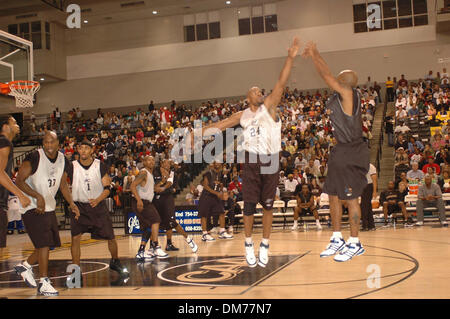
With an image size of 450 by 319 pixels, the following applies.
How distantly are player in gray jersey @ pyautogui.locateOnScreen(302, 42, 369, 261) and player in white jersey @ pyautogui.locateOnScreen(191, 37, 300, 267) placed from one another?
0.65 m

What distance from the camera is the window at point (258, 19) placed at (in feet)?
97.4

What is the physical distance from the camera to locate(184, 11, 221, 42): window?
30625 mm

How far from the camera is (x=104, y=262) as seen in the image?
9812 millimetres

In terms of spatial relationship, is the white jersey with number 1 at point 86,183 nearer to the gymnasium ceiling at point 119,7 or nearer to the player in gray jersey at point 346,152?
the player in gray jersey at point 346,152

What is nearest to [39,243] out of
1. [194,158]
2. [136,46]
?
[194,158]

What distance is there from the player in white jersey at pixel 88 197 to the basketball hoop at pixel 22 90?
31.3ft

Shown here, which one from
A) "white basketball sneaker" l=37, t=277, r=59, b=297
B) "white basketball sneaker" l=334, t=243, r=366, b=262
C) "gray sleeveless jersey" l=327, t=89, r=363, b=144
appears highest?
"gray sleeveless jersey" l=327, t=89, r=363, b=144

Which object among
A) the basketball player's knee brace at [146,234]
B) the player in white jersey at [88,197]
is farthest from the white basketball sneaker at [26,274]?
the basketball player's knee brace at [146,234]

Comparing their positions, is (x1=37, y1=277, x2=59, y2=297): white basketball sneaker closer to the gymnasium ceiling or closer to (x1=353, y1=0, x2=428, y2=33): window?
the gymnasium ceiling

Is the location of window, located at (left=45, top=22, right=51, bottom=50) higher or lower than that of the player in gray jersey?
higher

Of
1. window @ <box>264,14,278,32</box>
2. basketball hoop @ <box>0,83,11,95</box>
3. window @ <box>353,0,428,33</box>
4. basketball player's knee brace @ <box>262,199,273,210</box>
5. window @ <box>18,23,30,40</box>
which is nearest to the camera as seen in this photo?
basketball player's knee brace @ <box>262,199,273,210</box>

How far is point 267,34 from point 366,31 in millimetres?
5509

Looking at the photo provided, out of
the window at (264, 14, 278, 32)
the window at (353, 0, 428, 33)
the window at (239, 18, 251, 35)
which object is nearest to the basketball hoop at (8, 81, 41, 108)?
the window at (239, 18, 251, 35)

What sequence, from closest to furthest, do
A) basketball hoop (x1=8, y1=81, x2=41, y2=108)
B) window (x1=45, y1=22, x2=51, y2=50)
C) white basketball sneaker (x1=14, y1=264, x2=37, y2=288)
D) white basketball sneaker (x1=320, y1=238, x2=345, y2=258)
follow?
white basketball sneaker (x1=320, y1=238, x2=345, y2=258)
white basketball sneaker (x1=14, y1=264, x2=37, y2=288)
basketball hoop (x1=8, y1=81, x2=41, y2=108)
window (x1=45, y1=22, x2=51, y2=50)
